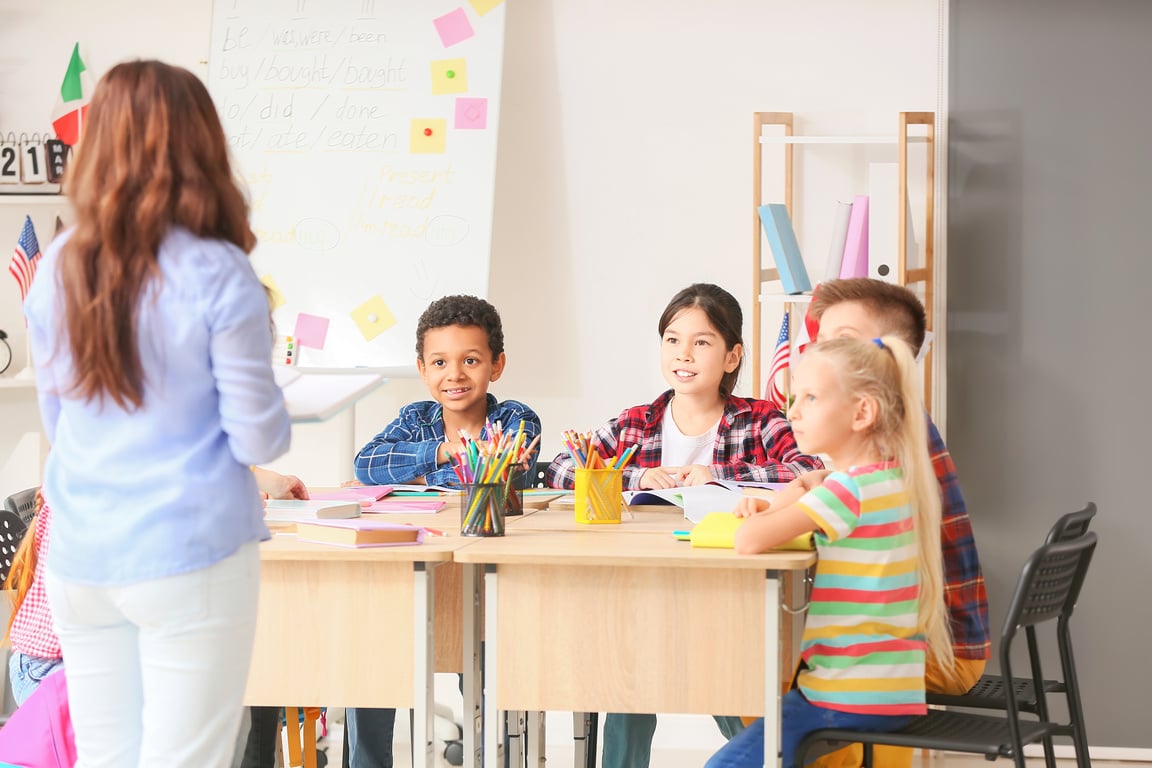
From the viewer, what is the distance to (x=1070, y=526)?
2.18 m

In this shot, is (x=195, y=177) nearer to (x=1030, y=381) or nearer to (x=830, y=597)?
(x=830, y=597)

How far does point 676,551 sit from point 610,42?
237cm

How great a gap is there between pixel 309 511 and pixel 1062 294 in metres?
2.36

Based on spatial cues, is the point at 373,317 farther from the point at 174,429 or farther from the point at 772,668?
the point at 174,429

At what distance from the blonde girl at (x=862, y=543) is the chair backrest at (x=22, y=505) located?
1.55m

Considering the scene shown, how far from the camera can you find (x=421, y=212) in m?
3.68

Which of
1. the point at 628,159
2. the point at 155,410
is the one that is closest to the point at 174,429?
the point at 155,410

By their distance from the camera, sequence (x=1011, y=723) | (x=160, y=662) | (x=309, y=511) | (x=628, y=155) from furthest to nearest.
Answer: (x=628, y=155), (x=309, y=511), (x=1011, y=723), (x=160, y=662)

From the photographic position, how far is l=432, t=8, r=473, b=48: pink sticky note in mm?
3689

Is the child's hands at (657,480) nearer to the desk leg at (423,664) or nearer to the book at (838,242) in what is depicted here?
the desk leg at (423,664)

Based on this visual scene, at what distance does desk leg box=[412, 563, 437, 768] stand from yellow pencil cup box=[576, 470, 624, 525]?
41 cm

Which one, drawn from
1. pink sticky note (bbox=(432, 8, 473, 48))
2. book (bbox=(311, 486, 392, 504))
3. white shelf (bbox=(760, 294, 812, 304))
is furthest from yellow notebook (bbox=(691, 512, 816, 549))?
pink sticky note (bbox=(432, 8, 473, 48))

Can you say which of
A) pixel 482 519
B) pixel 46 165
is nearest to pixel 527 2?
pixel 46 165

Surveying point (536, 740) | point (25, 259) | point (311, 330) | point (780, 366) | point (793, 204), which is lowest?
point (536, 740)
